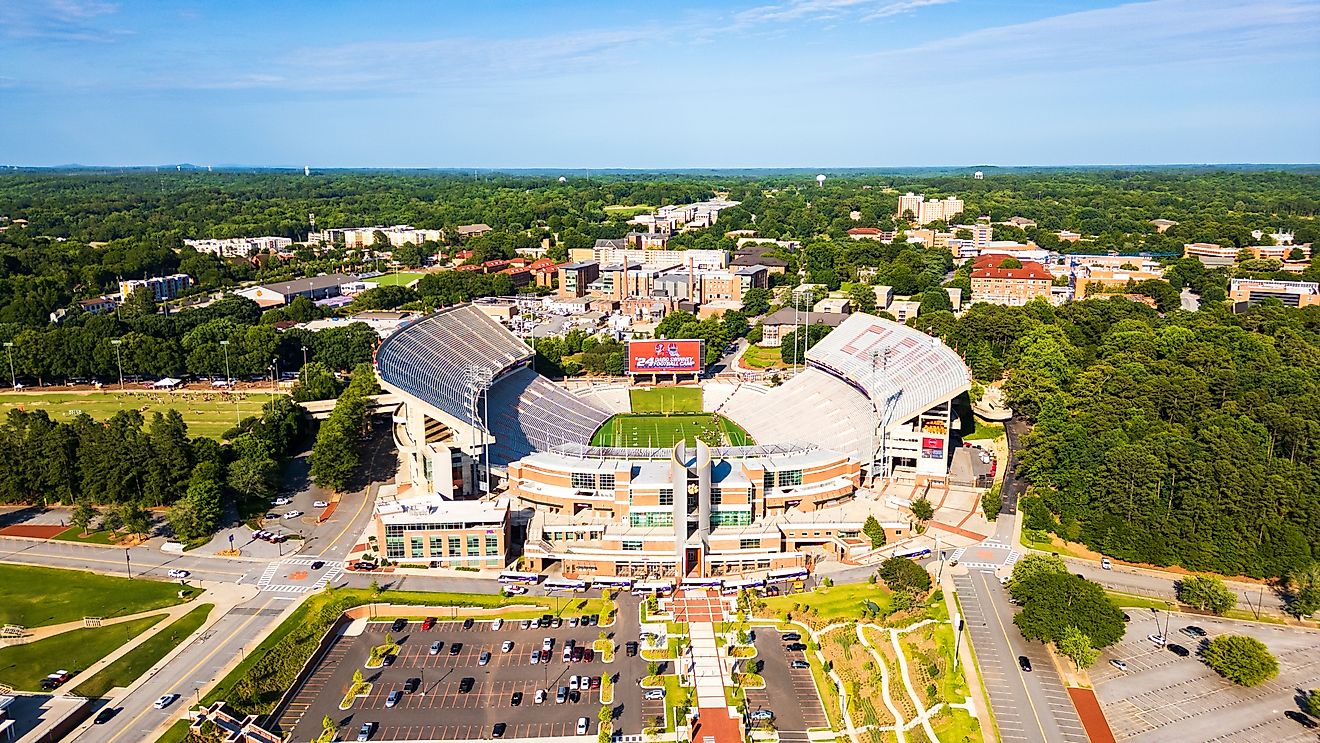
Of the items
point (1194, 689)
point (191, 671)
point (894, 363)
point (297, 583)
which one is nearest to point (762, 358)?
point (894, 363)

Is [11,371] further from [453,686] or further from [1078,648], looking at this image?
[1078,648]

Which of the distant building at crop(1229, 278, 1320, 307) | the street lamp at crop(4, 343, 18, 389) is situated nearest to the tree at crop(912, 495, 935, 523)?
the distant building at crop(1229, 278, 1320, 307)

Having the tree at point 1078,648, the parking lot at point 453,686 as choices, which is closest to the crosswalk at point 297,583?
the parking lot at point 453,686

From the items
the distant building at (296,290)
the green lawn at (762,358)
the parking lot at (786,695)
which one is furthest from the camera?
the distant building at (296,290)

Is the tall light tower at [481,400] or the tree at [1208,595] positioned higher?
the tall light tower at [481,400]

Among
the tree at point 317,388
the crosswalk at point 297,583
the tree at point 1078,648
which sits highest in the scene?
the tree at point 317,388

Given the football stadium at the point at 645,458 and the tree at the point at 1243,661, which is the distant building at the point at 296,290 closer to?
the football stadium at the point at 645,458

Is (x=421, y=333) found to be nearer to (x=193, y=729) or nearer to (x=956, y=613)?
(x=193, y=729)
